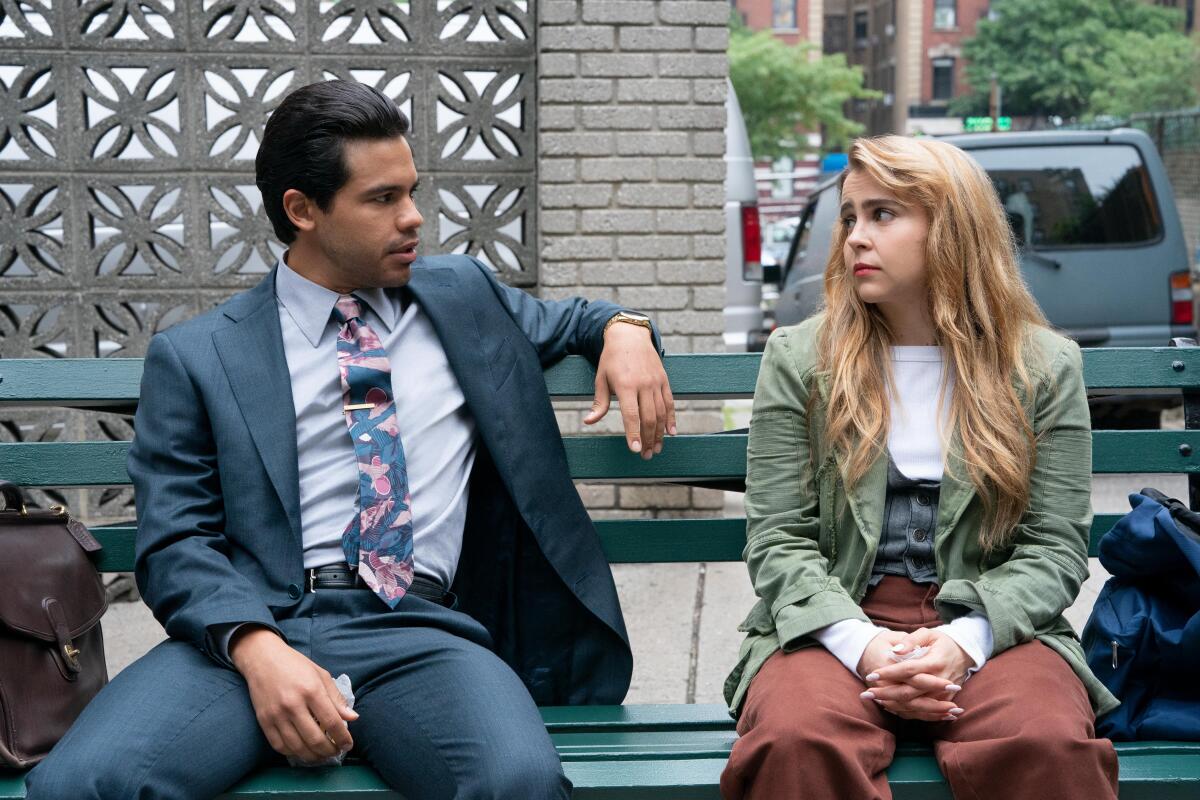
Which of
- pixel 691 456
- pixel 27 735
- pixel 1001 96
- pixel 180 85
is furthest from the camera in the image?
pixel 1001 96

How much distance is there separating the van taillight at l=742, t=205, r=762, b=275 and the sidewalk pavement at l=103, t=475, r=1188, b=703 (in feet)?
8.42

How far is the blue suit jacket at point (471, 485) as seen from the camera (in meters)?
2.68

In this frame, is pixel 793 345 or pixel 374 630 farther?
pixel 793 345

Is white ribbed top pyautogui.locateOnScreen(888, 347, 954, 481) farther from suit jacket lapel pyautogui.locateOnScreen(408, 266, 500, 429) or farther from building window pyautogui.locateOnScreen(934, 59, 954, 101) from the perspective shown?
building window pyautogui.locateOnScreen(934, 59, 954, 101)

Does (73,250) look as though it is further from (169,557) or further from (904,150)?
(904,150)

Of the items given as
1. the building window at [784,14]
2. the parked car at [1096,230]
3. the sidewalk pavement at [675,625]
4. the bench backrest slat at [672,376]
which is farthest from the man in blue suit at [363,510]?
the building window at [784,14]

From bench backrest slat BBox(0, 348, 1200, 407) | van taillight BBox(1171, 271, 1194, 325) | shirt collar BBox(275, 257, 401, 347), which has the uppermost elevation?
shirt collar BBox(275, 257, 401, 347)

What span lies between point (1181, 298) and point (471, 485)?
7.02m

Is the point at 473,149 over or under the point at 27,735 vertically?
over

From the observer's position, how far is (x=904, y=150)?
108 inches

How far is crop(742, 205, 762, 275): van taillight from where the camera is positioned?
27.2 ft

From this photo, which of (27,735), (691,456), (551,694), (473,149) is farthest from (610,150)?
(27,735)

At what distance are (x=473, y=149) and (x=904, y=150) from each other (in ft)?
11.2

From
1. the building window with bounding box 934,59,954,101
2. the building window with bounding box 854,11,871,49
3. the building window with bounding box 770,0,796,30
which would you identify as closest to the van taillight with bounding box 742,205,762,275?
the building window with bounding box 770,0,796,30
